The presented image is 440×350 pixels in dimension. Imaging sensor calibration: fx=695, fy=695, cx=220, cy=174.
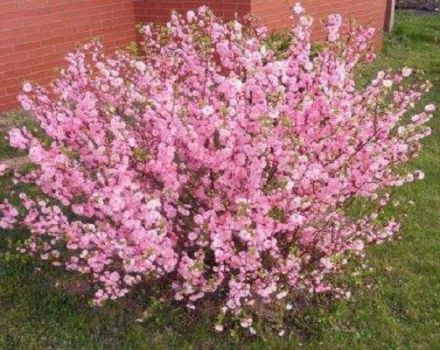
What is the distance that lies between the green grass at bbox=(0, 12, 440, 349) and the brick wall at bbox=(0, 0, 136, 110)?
10.5 ft

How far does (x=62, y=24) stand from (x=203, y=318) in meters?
4.97

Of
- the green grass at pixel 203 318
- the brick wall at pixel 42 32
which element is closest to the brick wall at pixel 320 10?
the brick wall at pixel 42 32

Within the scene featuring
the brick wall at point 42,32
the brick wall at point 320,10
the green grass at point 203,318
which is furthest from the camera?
the brick wall at point 320,10

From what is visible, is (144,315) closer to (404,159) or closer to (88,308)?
(88,308)

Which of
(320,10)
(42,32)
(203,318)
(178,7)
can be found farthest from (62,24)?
(203,318)

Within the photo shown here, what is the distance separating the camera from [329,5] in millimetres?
10211

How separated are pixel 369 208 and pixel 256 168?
2080mm

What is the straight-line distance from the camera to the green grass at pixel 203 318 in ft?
12.3

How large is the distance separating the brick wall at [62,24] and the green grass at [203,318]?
3259 millimetres

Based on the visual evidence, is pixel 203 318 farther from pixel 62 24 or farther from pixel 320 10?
pixel 320 10

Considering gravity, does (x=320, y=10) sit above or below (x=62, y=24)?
below

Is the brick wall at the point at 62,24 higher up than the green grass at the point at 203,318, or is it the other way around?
the brick wall at the point at 62,24

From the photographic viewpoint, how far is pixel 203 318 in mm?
3916

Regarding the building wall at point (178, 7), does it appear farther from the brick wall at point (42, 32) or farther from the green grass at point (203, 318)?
the green grass at point (203, 318)
